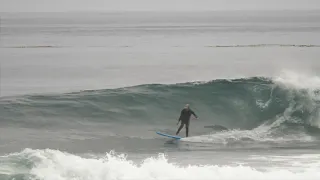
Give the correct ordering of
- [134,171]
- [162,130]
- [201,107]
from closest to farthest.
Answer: [134,171] → [162,130] → [201,107]

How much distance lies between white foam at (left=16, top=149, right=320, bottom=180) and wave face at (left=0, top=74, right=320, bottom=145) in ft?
21.0

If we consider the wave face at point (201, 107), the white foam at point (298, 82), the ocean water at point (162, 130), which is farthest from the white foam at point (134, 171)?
the white foam at point (298, 82)

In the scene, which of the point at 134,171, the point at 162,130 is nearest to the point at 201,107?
the point at 162,130

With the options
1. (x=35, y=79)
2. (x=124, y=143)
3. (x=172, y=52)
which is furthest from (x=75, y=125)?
(x=172, y=52)

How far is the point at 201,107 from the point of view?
94.7ft

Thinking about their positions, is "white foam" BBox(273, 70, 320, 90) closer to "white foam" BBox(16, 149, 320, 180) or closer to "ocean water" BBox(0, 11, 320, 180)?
"ocean water" BBox(0, 11, 320, 180)

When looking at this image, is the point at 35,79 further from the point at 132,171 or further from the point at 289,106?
the point at 132,171

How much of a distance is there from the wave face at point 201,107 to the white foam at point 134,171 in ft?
21.0

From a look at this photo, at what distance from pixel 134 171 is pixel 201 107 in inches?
485

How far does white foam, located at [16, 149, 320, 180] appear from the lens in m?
16.5

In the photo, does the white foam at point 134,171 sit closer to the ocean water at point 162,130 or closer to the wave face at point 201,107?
the ocean water at point 162,130

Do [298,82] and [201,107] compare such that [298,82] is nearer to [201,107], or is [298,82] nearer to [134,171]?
[201,107]

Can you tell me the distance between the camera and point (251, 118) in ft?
88.8

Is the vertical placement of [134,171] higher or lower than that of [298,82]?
lower
